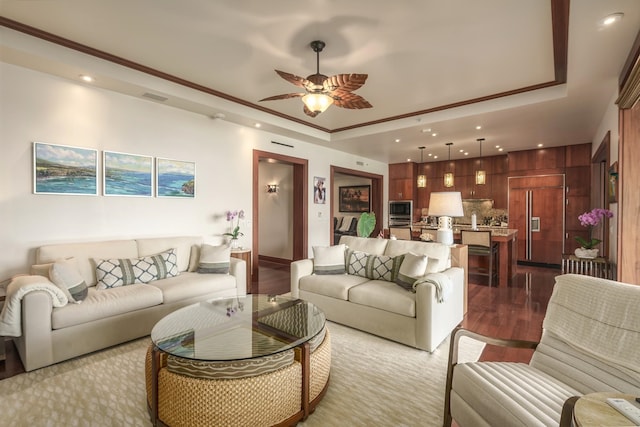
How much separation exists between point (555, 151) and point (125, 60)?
7.94 metres

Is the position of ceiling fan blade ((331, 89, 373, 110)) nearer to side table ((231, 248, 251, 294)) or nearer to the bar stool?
side table ((231, 248, 251, 294))

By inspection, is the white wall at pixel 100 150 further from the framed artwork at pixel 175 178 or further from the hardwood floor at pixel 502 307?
the hardwood floor at pixel 502 307

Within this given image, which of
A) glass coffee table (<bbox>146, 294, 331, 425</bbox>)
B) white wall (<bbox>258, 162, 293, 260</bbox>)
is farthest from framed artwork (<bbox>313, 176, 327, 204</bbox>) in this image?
glass coffee table (<bbox>146, 294, 331, 425</bbox>)

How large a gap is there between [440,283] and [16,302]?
11.5ft

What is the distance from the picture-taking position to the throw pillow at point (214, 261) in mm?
3799

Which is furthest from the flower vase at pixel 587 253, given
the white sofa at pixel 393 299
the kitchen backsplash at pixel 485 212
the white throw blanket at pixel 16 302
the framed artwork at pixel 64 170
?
the framed artwork at pixel 64 170

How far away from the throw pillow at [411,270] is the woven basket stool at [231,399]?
1.61m

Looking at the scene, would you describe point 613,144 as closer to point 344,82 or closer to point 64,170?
point 344,82

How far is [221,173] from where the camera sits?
15.4 feet

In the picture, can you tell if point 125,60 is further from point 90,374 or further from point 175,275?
point 90,374

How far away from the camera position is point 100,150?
349cm

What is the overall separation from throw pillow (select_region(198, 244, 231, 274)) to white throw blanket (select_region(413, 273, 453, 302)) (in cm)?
235

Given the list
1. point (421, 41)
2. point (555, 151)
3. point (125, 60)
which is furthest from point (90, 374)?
point (555, 151)

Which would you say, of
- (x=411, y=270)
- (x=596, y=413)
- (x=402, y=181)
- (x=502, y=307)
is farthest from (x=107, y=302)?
(x=402, y=181)
